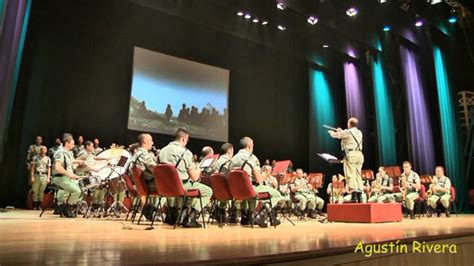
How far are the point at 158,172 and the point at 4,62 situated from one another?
333 cm

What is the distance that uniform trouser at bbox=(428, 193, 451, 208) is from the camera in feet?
30.5

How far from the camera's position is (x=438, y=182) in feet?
31.3

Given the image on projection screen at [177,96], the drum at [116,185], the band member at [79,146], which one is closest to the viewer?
the drum at [116,185]

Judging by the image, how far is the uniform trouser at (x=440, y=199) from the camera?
367 inches

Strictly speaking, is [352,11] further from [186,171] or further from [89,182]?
[89,182]

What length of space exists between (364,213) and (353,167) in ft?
2.63

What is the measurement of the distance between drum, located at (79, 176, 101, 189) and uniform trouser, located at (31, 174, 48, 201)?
2.15m

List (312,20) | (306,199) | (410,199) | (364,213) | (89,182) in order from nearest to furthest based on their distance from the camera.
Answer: (364,213) < (89,182) < (410,199) < (306,199) < (312,20)

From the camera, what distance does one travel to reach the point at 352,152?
6.55 m

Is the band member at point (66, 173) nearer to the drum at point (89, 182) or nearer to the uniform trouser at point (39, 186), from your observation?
the drum at point (89, 182)

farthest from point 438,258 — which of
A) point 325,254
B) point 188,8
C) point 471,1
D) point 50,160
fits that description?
point 471,1

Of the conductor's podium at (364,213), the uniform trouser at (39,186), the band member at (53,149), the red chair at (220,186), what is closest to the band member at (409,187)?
the conductor's podium at (364,213)

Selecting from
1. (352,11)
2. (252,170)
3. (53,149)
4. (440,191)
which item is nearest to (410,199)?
(440,191)

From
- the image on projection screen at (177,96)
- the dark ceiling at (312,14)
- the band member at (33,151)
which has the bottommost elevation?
the band member at (33,151)
